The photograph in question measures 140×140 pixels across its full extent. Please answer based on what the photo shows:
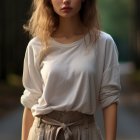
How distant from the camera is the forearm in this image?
3.79 metres

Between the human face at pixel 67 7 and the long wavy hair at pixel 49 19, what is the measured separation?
3.5 inches

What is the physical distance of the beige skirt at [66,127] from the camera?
3783 millimetres

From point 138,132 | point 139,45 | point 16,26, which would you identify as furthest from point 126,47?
point 138,132

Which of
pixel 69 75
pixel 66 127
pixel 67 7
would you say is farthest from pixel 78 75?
pixel 67 7

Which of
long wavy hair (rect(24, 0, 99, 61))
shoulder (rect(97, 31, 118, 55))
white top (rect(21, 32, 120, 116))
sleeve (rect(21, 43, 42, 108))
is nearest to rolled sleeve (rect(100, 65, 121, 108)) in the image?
white top (rect(21, 32, 120, 116))

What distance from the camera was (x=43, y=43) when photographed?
3.90 metres

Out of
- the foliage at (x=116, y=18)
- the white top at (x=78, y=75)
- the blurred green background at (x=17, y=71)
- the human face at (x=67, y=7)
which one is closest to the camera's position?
the white top at (x=78, y=75)

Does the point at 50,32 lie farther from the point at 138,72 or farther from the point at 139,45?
the point at 139,45

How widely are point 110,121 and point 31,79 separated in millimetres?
578

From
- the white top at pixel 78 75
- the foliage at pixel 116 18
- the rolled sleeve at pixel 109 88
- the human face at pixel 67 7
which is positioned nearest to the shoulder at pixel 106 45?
the white top at pixel 78 75

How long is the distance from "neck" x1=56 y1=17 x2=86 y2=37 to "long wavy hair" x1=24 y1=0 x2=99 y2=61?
29 millimetres

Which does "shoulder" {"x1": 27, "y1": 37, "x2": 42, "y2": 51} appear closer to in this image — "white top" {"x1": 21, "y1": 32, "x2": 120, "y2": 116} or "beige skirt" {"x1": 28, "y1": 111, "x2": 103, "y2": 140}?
"white top" {"x1": 21, "y1": 32, "x2": 120, "y2": 116}

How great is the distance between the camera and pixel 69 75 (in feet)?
12.3

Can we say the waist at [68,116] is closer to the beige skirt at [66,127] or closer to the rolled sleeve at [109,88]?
the beige skirt at [66,127]
